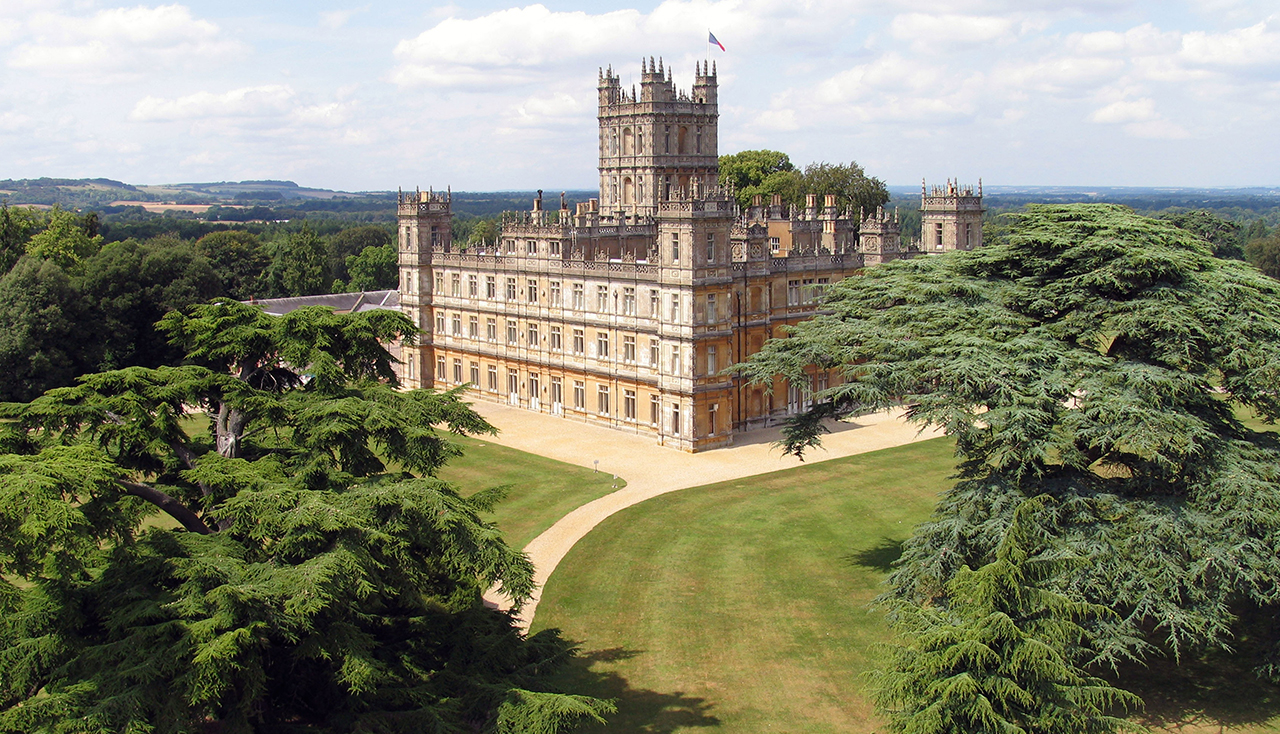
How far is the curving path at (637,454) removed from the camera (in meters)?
37.7

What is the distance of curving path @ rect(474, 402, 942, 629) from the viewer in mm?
37656

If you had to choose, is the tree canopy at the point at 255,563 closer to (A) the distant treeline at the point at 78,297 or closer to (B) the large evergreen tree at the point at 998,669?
(B) the large evergreen tree at the point at 998,669

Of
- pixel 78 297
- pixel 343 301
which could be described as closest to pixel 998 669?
pixel 78 297

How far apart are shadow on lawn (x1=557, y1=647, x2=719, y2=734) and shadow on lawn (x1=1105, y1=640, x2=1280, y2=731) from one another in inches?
394

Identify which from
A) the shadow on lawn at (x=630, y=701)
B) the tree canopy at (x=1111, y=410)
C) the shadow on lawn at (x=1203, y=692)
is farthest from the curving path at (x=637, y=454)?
the shadow on lawn at (x=1203, y=692)

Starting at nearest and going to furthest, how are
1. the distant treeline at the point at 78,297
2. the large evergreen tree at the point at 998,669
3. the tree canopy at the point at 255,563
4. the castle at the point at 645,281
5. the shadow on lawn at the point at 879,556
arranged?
the tree canopy at the point at 255,563 → the large evergreen tree at the point at 998,669 → the shadow on lawn at the point at 879,556 → the castle at the point at 645,281 → the distant treeline at the point at 78,297

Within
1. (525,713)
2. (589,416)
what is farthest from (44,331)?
(525,713)

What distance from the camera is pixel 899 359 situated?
94.7 feet

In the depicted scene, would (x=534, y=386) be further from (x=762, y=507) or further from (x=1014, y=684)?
(x=1014, y=684)

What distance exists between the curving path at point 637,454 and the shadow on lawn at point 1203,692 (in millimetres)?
15874

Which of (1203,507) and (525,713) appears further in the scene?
(1203,507)

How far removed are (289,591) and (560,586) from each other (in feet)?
50.3

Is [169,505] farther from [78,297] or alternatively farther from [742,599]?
[78,297]

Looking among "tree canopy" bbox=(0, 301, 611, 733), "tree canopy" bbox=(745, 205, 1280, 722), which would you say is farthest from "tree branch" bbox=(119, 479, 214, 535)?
"tree canopy" bbox=(745, 205, 1280, 722)
